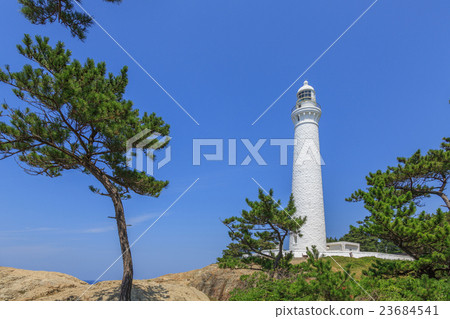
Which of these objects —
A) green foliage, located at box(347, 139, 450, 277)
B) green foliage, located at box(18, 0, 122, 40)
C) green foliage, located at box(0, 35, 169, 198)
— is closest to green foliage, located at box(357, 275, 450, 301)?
green foliage, located at box(347, 139, 450, 277)

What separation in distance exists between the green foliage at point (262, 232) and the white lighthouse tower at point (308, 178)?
10736 mm

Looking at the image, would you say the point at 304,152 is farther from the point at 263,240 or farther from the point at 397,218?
the point at 397,218

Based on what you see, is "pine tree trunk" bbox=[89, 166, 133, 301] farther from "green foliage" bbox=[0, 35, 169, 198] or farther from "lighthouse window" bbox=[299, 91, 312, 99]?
"lighthouse window" bbox=[299, 91, 312, 99]

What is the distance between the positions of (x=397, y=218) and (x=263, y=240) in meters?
5.46

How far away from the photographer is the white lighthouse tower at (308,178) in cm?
2020

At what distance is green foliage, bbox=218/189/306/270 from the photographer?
9.62 m

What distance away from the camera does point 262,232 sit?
10.4 meters

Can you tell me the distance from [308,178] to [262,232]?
1221 cm

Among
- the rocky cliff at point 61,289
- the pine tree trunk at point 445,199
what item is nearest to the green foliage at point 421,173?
the pine tree trunk at point 445,199

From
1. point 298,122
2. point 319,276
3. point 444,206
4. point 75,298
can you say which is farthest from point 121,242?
point 298,122

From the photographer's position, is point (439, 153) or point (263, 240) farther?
point (439, 153)

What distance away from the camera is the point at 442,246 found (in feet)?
21.6

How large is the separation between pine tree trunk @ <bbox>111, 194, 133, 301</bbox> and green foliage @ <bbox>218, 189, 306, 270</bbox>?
412 cm
